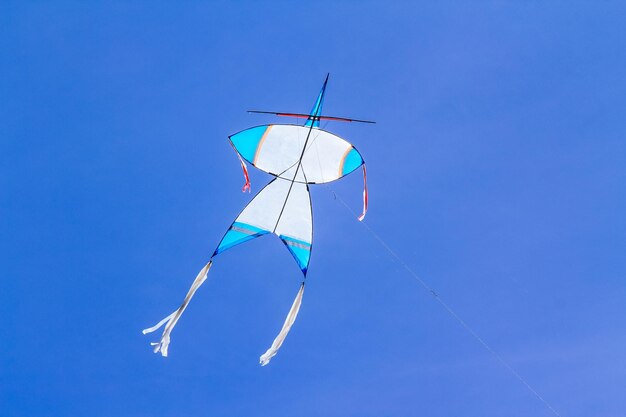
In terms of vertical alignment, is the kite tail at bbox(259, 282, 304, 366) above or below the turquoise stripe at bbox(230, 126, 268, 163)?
below

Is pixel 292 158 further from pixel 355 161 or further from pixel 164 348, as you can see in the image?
pixel 164 348

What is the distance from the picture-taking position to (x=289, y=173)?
10914mm

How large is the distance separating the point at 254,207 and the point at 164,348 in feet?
12.3

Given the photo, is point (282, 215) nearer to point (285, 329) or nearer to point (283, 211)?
point (283, 211)

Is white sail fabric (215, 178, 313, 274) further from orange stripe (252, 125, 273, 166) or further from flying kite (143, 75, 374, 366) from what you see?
orange stripe (252, 125, 273, 166)

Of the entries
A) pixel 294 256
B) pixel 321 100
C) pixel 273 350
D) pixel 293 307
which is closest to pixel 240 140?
pixel 321 100

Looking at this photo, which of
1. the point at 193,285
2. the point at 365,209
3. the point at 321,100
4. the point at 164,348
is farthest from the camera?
the point at 365,209

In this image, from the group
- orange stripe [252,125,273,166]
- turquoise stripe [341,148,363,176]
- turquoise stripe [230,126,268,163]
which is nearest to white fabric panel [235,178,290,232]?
orange stripe [252,125,273,166]

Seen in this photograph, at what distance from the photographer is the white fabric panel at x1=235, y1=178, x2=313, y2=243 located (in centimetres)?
1089

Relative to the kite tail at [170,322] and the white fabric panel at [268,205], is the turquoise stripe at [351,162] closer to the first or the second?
the white fabric panel at [268,205]

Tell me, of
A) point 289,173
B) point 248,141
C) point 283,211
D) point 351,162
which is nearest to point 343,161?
point 351,162

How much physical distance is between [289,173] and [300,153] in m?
0.58

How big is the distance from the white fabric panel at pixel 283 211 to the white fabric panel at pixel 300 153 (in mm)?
295

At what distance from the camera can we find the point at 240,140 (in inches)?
413
